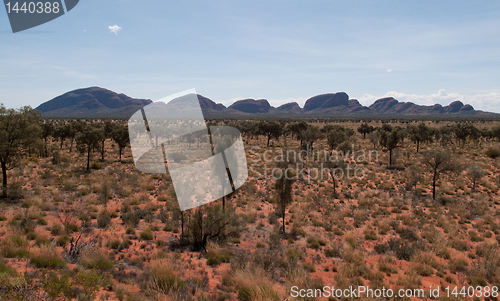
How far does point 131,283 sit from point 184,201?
28.0 ft

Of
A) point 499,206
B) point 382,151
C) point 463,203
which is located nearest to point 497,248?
point 463,203

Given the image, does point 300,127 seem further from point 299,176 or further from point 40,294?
point 40,294

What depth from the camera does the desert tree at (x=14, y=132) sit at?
19372mm

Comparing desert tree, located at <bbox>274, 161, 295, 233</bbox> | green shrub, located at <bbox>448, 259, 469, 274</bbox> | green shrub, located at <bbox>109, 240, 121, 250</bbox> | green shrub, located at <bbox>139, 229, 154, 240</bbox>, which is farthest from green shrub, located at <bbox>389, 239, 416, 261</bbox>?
green shrub, located at <bbox>109, 240, 121, 250</bbox>

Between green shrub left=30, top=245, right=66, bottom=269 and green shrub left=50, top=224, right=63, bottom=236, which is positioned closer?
green shrub left=30, top=245, right=66, bottom=269

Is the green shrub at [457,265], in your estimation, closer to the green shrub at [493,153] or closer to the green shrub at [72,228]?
the green shrub at [72,228]

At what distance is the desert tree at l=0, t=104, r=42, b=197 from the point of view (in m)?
19.4

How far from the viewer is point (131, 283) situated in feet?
29.6

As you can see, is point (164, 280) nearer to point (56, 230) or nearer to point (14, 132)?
point (56, 230)

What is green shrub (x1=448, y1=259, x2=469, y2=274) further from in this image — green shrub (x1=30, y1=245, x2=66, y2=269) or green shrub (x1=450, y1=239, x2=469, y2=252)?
green shrub (x1=30, y1=245, x2=66, y2=269)

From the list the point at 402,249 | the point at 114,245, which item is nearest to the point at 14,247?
the point at 114,245

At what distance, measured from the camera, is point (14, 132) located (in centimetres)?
1983

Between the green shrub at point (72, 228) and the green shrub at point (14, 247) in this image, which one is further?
the green shrub at point (72, 228)

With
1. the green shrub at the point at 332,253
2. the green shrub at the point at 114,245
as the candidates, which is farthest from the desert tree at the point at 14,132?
the green shrub at the point at 332,253
